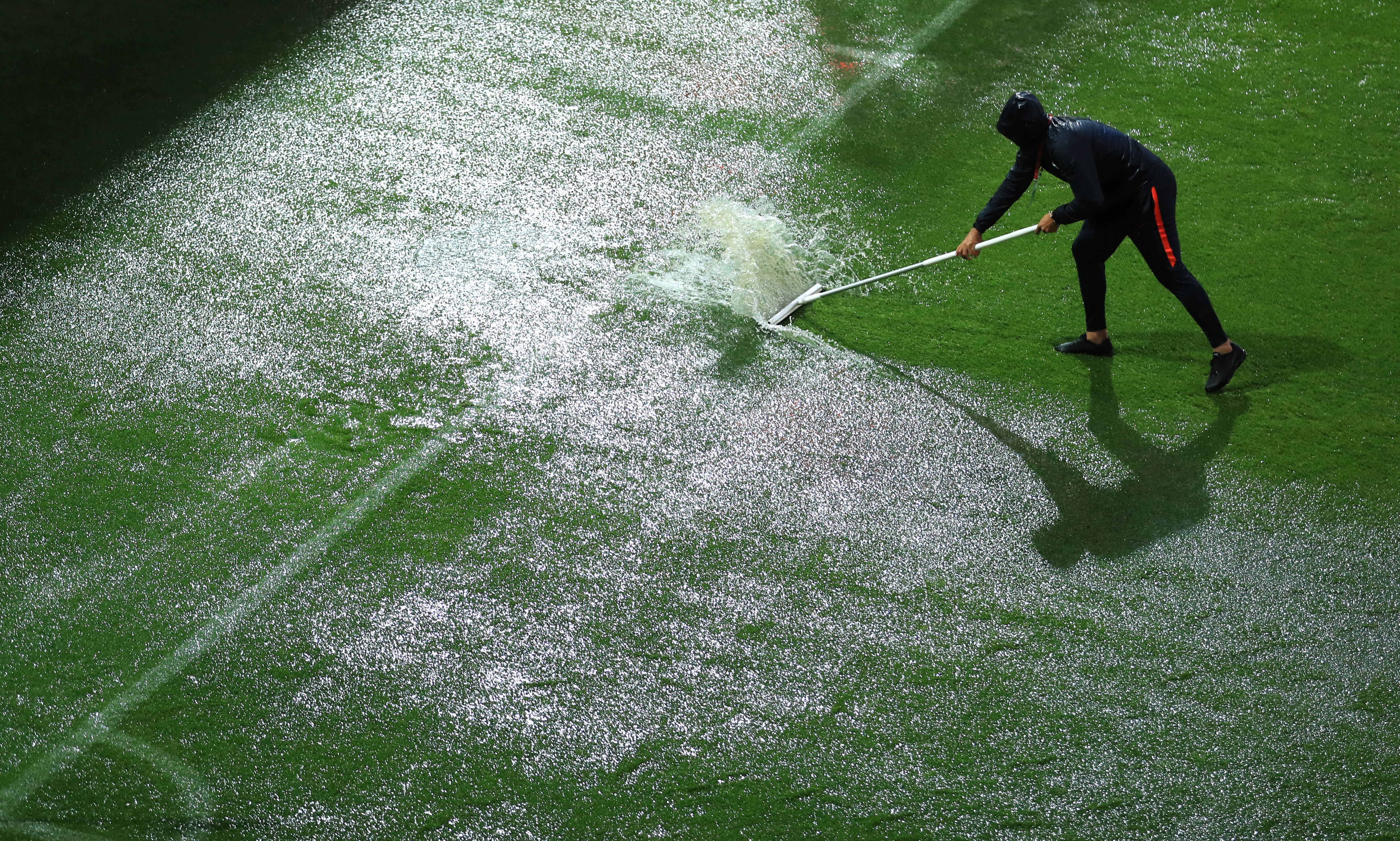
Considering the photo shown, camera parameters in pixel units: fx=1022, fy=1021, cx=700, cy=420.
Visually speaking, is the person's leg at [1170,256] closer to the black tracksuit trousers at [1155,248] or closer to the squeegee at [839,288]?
the black tracksuit trousers at [1155,248]

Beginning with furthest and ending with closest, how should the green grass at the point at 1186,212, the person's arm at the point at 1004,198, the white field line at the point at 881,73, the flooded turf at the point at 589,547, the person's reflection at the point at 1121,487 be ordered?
the white field line at the point at 881,73 < the green grass at the point at 1186,212 < the person's arm at the point at 1004,198 < the person's reflection at the point at 1121,487 < the flooded turf at the point at 589,547

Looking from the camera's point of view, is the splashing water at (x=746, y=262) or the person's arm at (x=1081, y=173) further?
the splashing water at (x=746, y=262)

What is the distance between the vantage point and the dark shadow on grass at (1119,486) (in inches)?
127

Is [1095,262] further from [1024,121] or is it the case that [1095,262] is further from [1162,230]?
[1024,121]

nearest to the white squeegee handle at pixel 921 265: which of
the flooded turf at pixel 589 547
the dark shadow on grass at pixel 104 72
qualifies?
the flooded turf at pixel 589 547

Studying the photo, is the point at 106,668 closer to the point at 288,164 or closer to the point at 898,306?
the point at 288,164

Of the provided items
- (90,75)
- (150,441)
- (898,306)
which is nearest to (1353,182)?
(898,306)

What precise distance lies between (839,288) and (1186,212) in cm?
159

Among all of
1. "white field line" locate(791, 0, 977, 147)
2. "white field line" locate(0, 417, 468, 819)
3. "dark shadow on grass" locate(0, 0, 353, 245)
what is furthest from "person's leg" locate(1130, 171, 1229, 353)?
"dark shadow on grass" locate(0, 0, 353, 245)

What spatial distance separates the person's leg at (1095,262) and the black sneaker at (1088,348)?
2 cm

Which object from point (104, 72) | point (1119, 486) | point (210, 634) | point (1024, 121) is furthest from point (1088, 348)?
point (104, 72)

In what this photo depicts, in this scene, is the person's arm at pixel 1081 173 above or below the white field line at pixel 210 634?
above

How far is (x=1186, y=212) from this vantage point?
4262mm

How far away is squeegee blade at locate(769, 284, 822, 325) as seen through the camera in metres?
3.82
